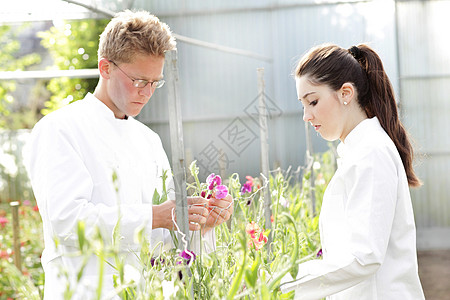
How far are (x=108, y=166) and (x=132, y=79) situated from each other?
0.22 meters

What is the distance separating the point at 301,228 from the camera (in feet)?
8.13

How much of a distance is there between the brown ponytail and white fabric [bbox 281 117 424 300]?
6 cm

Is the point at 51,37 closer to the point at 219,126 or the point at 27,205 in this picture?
the point at 219,126

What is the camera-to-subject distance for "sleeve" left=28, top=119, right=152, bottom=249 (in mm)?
1427

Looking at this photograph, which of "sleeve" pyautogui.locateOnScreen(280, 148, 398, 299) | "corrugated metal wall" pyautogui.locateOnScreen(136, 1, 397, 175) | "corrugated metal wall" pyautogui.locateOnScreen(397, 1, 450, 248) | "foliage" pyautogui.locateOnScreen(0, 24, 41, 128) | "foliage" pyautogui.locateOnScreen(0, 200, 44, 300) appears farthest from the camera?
"foliage" pyautogui.locateOnScreen(0, 24, 41, 128)

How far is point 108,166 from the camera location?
1.58m

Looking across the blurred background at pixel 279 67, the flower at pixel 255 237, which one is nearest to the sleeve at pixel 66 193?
the flower at pixel 255 237

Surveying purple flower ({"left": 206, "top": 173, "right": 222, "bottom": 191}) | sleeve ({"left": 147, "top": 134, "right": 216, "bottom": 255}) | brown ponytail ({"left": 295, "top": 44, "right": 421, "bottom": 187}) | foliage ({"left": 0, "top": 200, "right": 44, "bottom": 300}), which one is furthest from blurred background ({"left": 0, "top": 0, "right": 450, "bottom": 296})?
purple flower ({"left": 206, "top": 173, "right": 222, "bottom": 191})

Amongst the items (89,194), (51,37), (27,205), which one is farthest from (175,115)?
(51,37)

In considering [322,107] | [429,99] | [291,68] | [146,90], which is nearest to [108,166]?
[146,90]

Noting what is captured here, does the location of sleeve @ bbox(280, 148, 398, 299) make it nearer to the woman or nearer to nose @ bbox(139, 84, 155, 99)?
the woman

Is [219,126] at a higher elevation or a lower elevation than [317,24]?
lower

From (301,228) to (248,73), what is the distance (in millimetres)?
3718

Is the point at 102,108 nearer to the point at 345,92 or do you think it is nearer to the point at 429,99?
the point at 345,92
